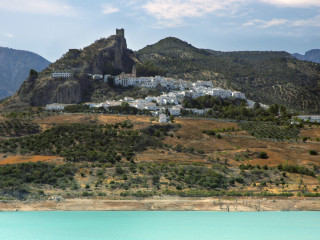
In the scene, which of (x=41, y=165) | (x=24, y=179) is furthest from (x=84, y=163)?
(x=24, y=179)

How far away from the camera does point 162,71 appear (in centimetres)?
11731

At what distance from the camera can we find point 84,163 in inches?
1781

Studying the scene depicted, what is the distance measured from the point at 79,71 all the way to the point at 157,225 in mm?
76151

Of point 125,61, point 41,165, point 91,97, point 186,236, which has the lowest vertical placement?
point 186,236

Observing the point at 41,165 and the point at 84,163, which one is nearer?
the point at 41,165

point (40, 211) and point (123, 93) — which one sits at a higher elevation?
point (123, 93)

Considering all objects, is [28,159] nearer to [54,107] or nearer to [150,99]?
[54,107]

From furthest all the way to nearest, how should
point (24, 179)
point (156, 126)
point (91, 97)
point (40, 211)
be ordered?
1. point (91, 97)
2. point (156, 126)
3. point (24, 179)
4. point (40, 211)

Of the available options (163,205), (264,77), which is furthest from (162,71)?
(163,205)

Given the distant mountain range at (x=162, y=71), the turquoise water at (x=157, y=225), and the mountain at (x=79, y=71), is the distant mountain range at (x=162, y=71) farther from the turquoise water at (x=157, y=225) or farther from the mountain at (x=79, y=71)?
the turquoise water at (x=157, y=225)

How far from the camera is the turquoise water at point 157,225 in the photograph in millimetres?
27781

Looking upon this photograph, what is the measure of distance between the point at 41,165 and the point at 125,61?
3170 inches

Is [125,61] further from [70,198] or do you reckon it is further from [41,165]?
[70,198]

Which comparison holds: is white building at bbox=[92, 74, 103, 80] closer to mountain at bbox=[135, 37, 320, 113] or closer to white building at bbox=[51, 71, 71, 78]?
white building at bbox=[51, 71, 71, 78]
